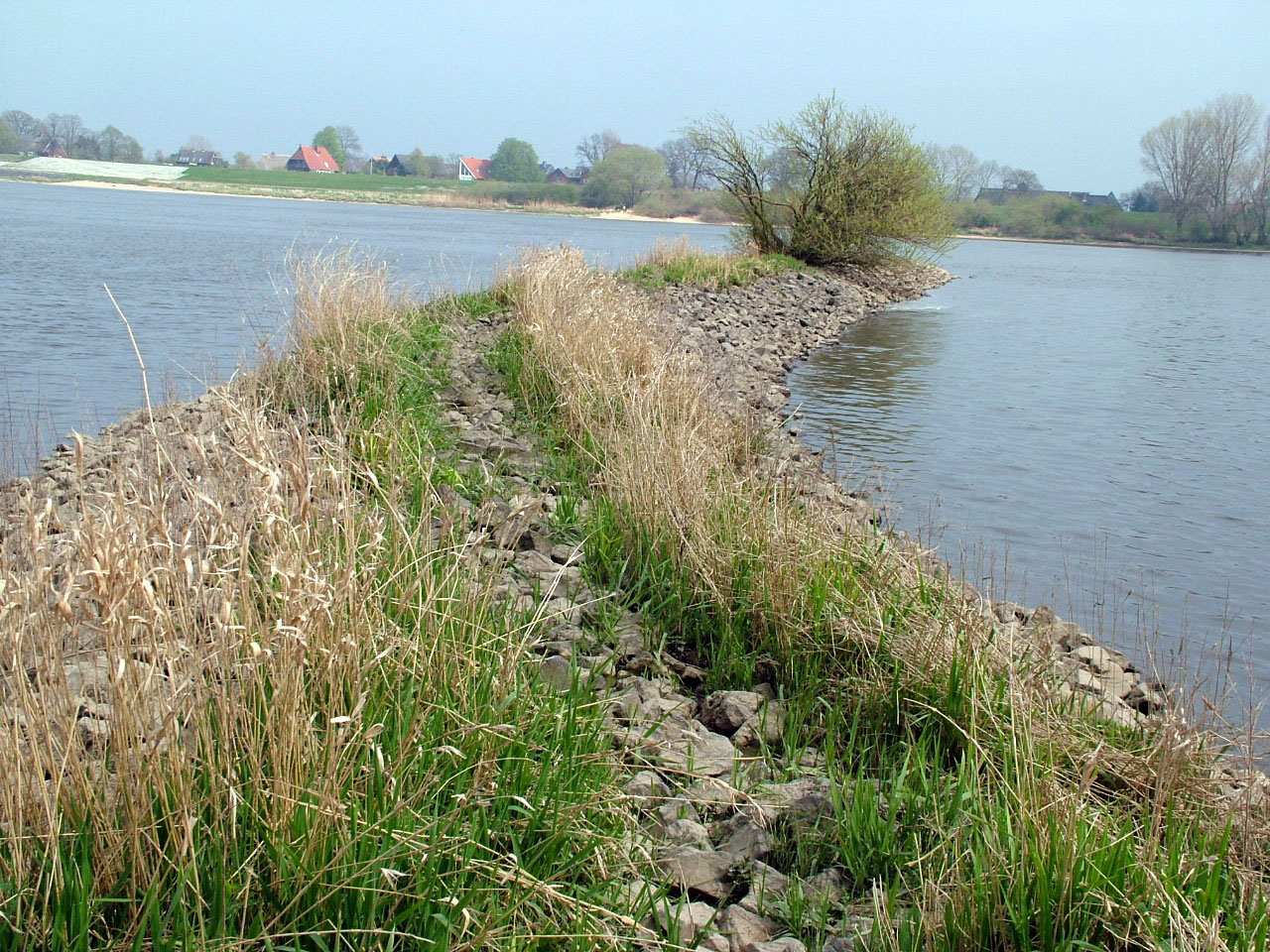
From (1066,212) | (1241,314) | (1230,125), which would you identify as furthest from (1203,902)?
(1230,125)

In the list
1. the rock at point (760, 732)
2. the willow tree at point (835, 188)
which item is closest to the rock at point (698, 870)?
the rock at point (760, 732)

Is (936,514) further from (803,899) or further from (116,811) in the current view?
(116,811)

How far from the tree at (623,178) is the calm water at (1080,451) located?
59672mm

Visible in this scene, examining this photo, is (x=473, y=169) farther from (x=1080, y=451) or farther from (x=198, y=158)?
(x=1080, y=451)

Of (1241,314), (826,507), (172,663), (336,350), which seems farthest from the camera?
(1241,314)

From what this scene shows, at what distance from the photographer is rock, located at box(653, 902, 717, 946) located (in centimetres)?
262

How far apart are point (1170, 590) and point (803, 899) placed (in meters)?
5.29

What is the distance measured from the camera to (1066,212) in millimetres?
84750

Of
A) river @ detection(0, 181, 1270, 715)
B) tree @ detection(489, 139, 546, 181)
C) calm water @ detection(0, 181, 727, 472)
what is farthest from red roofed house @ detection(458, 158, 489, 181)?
river @ detection(0, 181, 1270, 715)

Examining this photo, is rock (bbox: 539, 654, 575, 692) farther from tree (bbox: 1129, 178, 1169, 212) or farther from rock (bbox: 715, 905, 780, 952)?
tree (bbox: 1129, 178, 1169, 212)

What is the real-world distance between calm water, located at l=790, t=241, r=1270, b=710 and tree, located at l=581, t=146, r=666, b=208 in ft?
196

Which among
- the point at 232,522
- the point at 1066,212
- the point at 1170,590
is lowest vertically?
the point at 1170,590

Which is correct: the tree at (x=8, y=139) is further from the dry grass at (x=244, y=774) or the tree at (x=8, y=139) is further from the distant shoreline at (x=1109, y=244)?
the dry grass at (x=244, y=774)

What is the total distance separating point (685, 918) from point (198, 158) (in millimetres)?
128179
